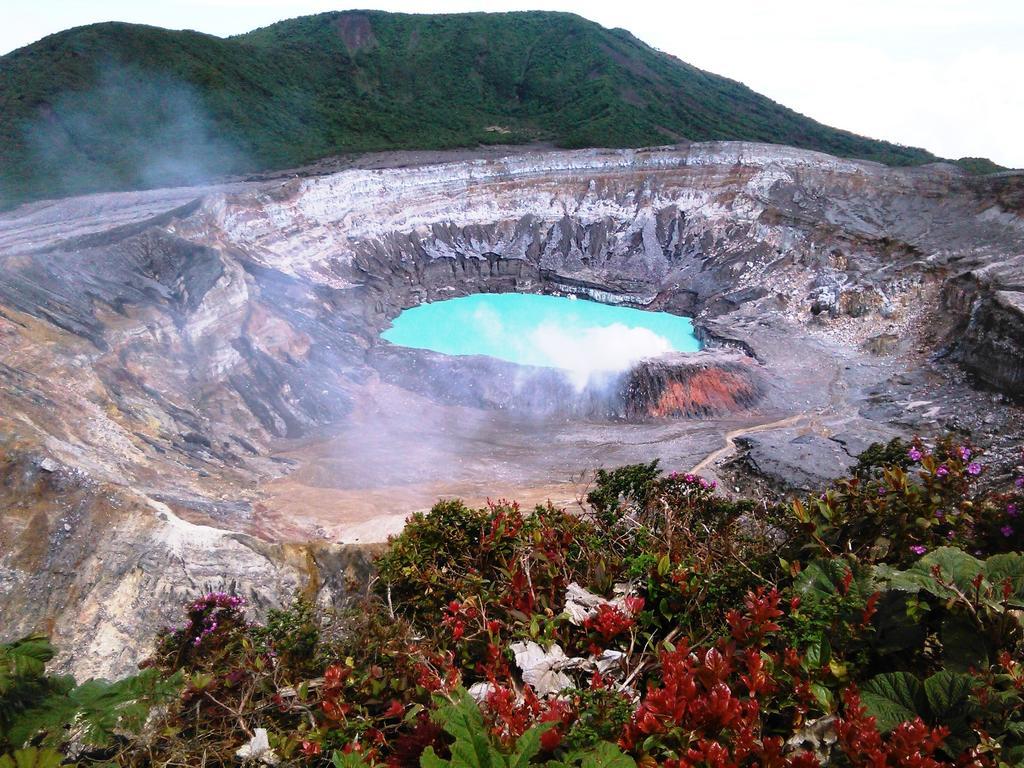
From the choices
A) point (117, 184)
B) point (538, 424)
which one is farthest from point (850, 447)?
point (117, 184)

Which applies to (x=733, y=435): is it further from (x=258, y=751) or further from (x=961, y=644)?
(x=258, y=751)

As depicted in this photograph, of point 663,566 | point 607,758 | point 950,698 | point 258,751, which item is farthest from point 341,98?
point 950,698

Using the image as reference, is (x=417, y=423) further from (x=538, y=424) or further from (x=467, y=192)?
(x=467, y=192)

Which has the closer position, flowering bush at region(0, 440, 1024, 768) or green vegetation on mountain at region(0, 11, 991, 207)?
flowering bush at region(0, 440, 1024, 768)

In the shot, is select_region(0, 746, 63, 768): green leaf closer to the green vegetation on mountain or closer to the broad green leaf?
the broad green leaf

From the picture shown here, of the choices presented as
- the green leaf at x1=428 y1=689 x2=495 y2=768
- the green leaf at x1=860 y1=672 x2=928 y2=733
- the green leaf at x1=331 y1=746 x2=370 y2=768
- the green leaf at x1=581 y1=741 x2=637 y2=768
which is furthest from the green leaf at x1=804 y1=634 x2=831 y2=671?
the green leaf at x1=331 y1=746 x2=370 y2=768

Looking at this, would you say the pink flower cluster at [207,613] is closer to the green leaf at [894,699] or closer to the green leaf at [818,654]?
the green leaf at [818,654]
